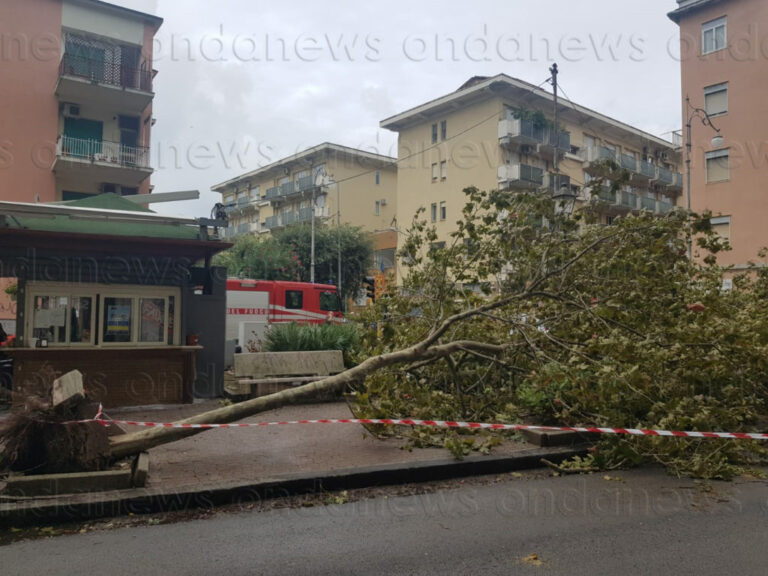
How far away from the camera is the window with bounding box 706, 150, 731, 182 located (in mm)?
28609

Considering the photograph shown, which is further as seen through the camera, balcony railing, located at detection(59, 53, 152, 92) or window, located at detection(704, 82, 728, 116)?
window, located at detection(704, 82, 728, 116)

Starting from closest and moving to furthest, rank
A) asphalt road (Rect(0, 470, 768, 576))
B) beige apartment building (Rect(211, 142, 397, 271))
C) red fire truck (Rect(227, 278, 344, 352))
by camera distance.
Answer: asphalt road (Rect(0, 470, 768, 576))
red fire truck (Rect(227, 278, 344, 352))
beige apartment building (Rect(211, 142, 397, 271))

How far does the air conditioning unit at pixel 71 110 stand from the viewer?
27609 millimetres

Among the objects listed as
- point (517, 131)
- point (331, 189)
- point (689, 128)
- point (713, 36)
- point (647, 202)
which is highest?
point (713, 36)

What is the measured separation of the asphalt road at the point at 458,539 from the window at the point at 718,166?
26.4 meters

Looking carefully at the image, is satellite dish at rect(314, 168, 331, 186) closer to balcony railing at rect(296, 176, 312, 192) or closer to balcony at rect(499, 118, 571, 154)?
balcony railing at rect(296, 176, 312, 192)

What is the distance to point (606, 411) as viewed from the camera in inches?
286

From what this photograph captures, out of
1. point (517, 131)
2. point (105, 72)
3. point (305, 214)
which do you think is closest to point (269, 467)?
point (105, 72)

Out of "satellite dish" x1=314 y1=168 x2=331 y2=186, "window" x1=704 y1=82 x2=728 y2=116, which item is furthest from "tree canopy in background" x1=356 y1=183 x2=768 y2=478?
"satellite dish" x1=314 y1=168 x2=331 y2=186

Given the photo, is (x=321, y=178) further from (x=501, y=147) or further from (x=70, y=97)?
(x=70, y=97)

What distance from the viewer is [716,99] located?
2905cm

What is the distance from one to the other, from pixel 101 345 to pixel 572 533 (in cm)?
808

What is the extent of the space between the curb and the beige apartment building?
39.5 metres

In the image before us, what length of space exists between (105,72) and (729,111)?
2719cm
